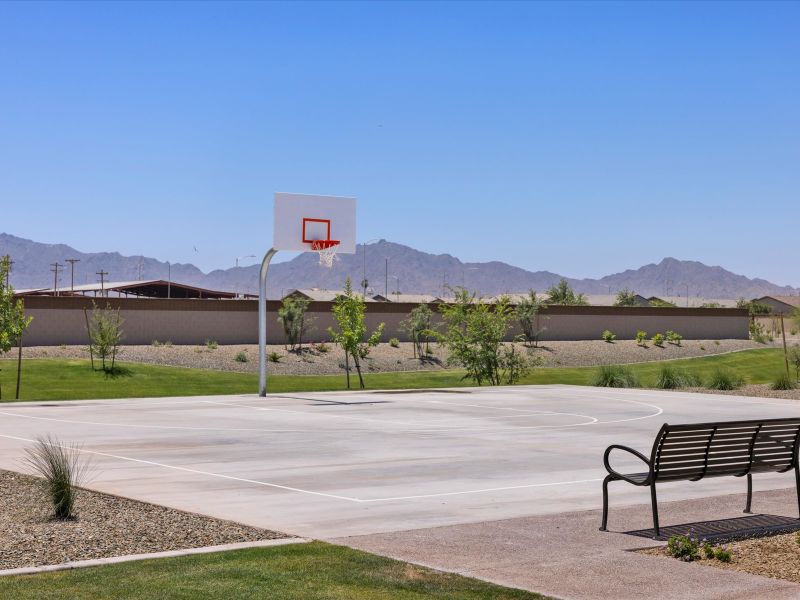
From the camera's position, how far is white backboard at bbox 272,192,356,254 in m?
35.2

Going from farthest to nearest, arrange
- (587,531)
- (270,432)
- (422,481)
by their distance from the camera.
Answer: (270,432)
(422,481)
(587,531)

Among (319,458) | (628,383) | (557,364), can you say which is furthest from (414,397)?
(557,364)

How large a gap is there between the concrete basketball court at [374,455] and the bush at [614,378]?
937cm

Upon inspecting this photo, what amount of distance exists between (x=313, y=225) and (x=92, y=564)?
2655cm

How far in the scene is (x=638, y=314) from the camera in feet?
313

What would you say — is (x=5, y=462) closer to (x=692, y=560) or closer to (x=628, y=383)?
(x=692, y=560)

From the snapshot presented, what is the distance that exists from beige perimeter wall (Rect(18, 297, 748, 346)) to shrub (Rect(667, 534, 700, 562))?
58.7m

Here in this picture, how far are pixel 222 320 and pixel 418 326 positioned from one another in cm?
1430

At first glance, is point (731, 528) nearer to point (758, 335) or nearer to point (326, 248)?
point (326, 248)

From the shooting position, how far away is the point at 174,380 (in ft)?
191

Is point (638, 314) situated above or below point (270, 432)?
above

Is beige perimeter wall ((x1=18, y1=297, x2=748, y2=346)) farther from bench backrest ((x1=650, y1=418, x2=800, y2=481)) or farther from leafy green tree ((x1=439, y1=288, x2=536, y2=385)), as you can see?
bench backrest ((x1=650, y1=418, x2=800, y2=481))

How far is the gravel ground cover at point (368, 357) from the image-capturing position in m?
65.4

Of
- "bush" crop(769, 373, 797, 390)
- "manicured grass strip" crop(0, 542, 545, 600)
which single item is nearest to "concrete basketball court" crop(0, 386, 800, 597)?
"manicured grass strip" crop(0, 542, 545, 600)
